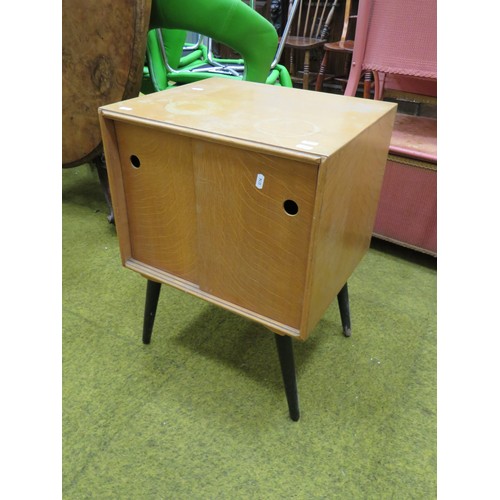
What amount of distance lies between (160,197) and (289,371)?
48 centimetres

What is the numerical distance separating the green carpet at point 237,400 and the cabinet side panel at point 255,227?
32 cm

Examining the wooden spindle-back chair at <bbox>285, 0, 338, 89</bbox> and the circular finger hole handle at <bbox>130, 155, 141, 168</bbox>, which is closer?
the circular finger hole handle at <bbox>130, 155, 141, 168</bbox>

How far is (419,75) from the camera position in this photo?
4.70 feet

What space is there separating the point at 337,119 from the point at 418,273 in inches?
36.1

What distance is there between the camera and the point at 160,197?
895mm

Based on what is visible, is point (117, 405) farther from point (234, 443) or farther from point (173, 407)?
point (234, 443)

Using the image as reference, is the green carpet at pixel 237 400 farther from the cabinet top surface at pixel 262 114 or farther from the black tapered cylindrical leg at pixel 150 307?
the cabinet top surface at pixel 262 114

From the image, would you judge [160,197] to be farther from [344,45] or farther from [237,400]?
[344,45]

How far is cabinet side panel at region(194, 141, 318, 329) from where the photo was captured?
28.4 inches

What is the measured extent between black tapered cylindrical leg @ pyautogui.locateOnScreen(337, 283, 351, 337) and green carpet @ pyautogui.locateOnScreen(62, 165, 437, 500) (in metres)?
0.03

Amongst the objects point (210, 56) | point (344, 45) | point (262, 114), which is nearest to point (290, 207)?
point (262, 114)

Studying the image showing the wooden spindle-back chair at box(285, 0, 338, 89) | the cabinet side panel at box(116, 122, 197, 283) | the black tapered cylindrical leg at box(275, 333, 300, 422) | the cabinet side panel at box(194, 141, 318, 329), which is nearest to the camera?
the cabinet side panel at box(194, 141, 318, 329)

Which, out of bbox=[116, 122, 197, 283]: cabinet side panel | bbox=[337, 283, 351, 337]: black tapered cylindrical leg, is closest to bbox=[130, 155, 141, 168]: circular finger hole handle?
bbox=[116, 122, 197, 283]: cabinet side panel

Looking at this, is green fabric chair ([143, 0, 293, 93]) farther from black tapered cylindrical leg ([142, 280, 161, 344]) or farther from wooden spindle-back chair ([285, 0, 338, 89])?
wooden spindle-back chair ([285, 0, 338, 89])
